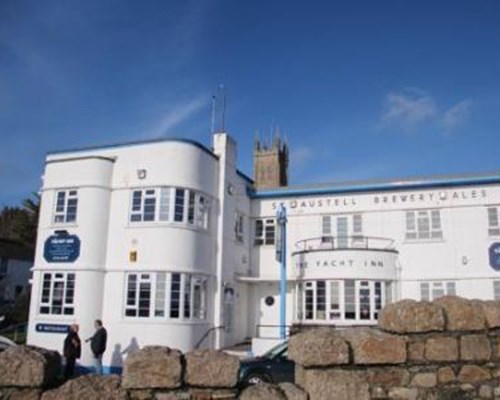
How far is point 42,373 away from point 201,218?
17110mm

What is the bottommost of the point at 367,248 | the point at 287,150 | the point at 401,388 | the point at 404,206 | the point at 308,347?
the point at 401,388

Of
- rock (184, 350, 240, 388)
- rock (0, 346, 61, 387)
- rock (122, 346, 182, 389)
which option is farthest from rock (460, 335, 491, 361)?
rock (0, 346, 61, 387)

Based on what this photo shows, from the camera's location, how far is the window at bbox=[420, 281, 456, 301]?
2273cm

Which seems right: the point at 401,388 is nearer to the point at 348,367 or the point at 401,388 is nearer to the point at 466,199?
the point at 348,367

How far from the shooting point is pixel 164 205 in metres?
20.4

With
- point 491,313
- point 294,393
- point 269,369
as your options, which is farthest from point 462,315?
point 269,369

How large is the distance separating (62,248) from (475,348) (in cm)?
1840

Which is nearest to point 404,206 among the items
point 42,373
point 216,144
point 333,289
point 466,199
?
point 466,199

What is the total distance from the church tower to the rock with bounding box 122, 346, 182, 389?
37781 mm

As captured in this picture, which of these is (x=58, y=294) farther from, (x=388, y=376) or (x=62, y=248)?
(x=388, y=376)

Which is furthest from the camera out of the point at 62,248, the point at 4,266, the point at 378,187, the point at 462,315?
the point at 4,266

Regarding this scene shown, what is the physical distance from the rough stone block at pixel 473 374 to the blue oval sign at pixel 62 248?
17.8 meters

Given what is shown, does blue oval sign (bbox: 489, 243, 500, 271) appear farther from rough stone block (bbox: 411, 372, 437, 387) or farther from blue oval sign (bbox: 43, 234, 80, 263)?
Answer: rough stone block (bbox: 411, 372, 437, 387)

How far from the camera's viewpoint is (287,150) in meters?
50.9
